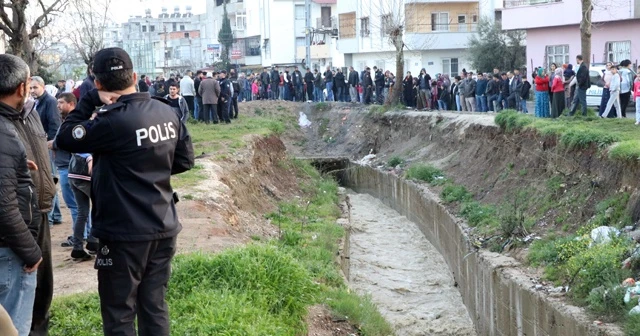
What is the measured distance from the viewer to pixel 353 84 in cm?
3981

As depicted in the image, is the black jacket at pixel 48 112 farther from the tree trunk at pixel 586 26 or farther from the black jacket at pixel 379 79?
the black jacket at pixel 379 79

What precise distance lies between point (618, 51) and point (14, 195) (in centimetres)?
3314

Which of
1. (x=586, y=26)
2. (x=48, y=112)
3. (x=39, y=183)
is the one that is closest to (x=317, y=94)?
(x=586, y=26)

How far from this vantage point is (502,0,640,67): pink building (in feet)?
112

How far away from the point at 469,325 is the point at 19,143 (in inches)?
397

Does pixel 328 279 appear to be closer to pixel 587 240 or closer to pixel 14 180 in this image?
pixel 587 240

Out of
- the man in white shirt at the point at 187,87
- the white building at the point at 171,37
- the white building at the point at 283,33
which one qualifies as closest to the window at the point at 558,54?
the man in white shirt at the point at 187,87

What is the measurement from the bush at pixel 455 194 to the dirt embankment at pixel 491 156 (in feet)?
0.73

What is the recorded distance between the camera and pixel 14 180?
5289 millimetres

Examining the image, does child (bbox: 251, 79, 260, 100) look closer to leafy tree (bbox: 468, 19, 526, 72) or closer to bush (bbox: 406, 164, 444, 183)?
leafy tree (bbox: 468, 19, 526, 72)

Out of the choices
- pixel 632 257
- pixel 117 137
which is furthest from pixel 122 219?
pixel 632 257

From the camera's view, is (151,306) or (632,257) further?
(632,257)

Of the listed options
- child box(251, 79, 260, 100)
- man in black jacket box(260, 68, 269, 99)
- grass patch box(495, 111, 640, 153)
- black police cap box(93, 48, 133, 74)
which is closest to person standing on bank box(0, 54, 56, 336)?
black police cap box(93, 48, 133, 74)

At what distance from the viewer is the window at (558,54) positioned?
3900cm
